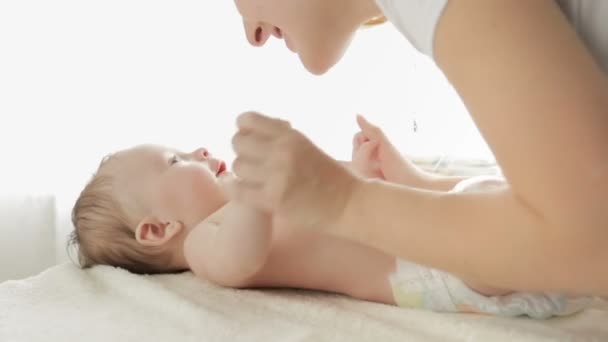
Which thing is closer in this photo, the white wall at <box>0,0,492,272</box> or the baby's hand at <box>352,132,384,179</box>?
the baby's hand at <box>352,132,384,179</box>

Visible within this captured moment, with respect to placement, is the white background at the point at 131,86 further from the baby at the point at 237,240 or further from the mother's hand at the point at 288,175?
the mother's hand at the point at 288,175

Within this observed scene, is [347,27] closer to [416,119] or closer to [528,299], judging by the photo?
[528,299]

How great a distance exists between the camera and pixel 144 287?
1.12 meters

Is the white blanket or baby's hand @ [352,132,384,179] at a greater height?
baby's hand @ [352,132,384,179]

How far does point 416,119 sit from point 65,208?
89cm

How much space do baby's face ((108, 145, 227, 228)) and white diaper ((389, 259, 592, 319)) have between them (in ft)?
1.23

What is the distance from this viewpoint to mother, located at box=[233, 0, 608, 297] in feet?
1.87

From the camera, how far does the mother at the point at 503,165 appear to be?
57 cm

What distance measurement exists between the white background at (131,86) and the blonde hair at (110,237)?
0.30 m

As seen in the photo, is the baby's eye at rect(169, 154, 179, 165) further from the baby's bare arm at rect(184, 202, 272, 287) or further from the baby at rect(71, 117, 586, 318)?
the baby's bare arm at rect(184, 202, 272, 287)

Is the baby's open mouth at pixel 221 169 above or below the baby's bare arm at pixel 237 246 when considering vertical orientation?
above

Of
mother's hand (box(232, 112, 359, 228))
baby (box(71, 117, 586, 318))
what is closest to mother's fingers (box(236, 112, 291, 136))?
mother's hand (box(232, 112, 359, 228))

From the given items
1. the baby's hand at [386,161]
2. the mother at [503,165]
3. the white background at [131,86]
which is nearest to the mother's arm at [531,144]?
the mother at [503,165]

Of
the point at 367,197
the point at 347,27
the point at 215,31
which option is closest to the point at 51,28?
the point at 215,31
